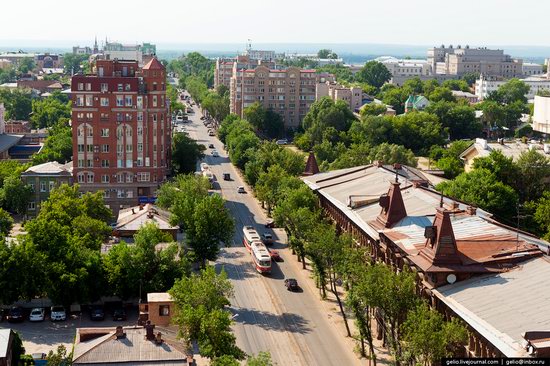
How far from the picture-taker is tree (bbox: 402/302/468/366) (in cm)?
4347

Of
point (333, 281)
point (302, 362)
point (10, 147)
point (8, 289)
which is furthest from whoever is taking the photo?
point (10, 147)

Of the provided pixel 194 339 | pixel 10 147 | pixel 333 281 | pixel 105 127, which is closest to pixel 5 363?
pixel 194 339

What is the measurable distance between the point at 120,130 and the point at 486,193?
153ft

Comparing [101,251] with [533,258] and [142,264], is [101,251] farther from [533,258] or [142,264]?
[533,258]

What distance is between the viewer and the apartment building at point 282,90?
18500 cm

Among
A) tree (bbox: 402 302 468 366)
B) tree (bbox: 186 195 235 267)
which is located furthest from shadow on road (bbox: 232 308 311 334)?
tree (bbox: 402 302 468 366)

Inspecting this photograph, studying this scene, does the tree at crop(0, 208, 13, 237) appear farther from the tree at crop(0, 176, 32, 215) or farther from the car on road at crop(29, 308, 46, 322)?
the car on road at crop(29, 308, 46, 322)

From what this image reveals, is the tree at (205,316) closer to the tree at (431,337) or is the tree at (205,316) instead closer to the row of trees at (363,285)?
the row of trees at (363,285)

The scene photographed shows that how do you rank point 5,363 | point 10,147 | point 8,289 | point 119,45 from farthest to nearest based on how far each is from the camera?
point 119,45 < point 10,147 < point 8,289 < point 5,363

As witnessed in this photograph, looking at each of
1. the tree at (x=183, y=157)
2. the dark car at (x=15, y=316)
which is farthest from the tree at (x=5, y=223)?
the tree at (x=183, y=157)

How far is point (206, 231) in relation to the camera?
7469 cm

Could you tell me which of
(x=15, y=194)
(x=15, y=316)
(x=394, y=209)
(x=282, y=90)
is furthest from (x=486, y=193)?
(x=282, y=90)

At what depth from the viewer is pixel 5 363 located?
4944 centimetres

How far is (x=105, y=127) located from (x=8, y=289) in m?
44.0
